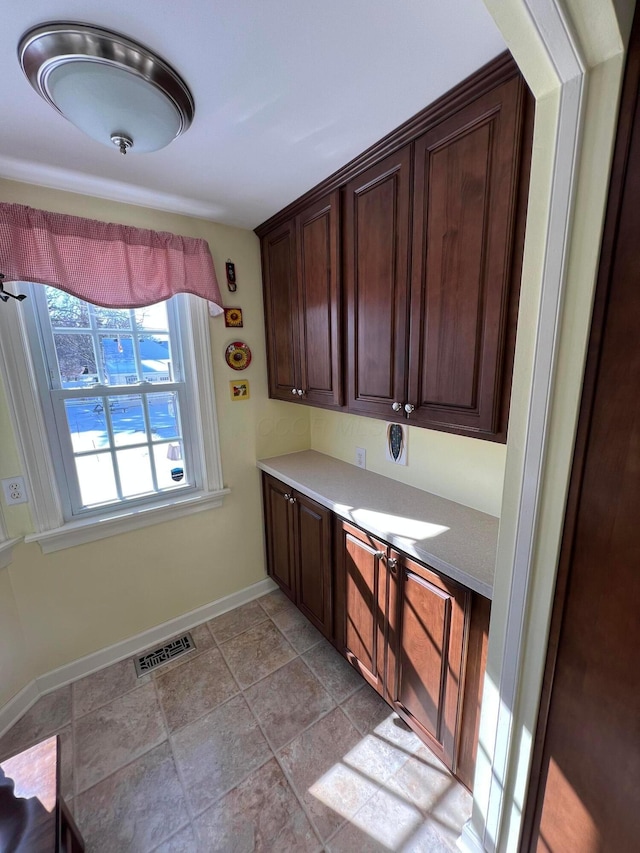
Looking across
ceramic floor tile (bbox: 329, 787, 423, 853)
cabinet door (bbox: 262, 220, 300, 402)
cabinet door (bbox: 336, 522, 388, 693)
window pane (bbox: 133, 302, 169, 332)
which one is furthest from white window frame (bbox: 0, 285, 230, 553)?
ceramic floor tile (bbox: 329, 787, 423, 853)

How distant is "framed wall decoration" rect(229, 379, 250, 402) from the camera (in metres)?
2.06

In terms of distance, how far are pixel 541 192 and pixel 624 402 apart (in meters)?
0.47

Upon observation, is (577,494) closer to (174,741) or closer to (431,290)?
(431,290)

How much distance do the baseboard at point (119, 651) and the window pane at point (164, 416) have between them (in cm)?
110

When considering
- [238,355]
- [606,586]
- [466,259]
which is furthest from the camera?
[238,355]

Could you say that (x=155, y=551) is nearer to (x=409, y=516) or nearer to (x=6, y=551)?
(x=6, y=551)

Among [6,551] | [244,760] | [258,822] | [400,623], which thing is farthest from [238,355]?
[258,822]

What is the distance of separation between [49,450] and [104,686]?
1219mm

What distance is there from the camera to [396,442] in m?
1.81

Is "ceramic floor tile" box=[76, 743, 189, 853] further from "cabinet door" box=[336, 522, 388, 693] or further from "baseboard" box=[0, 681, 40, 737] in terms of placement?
"cabinet door" box=[336, 522, 388, 693]

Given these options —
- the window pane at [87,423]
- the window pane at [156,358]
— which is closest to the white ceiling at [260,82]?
the window pane at [156,358]

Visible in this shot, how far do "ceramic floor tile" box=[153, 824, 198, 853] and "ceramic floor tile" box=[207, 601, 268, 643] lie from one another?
2.76 feet

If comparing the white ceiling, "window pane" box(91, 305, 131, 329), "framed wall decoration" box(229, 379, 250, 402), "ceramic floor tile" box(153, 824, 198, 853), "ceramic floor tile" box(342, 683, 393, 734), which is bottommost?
"ceramic floor tile" box(342, 683, 393, 734)

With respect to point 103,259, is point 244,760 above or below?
below
